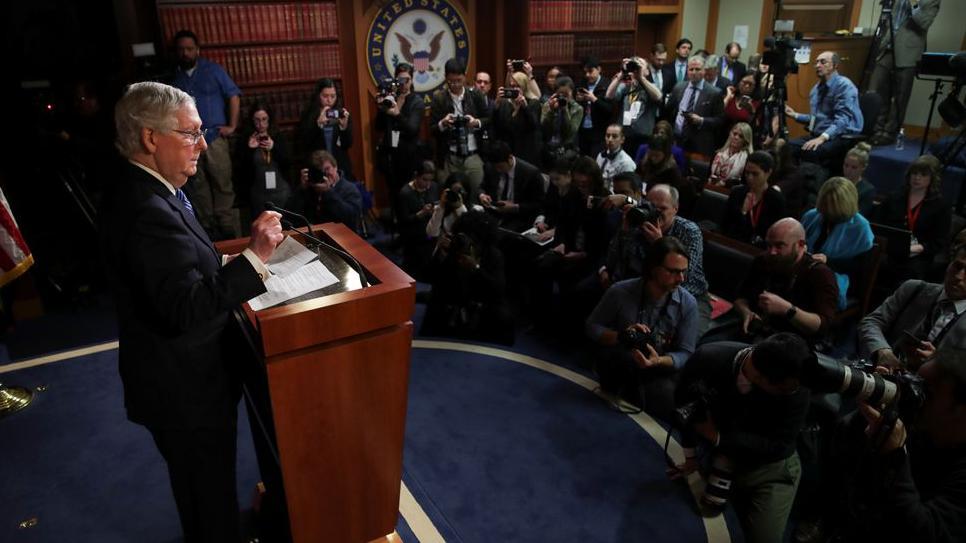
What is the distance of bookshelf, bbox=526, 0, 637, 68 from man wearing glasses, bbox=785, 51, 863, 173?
99.1 inches

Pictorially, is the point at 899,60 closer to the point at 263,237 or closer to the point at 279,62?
the point at 279,62

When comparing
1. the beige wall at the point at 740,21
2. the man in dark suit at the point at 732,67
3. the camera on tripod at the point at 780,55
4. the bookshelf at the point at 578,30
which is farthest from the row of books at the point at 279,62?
the beige wall at the point at 740,21

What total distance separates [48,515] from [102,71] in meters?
3.95

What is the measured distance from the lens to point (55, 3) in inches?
205

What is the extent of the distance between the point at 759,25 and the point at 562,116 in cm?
385

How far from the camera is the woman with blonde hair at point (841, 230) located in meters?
3.68

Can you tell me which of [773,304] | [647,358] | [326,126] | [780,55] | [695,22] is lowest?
[647,358]

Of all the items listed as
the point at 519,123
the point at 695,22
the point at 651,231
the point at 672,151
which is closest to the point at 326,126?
the point at 519,123

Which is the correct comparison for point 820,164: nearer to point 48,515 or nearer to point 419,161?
point 419,161

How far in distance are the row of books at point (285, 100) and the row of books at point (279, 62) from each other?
98 millimetres

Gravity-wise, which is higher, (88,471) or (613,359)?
(613,359)

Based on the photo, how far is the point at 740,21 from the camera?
859 centimetres

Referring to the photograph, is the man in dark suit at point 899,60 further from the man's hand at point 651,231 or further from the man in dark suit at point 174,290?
the man in dark suit at point 174,290

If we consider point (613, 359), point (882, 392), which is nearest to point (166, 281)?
point (882, 392)
